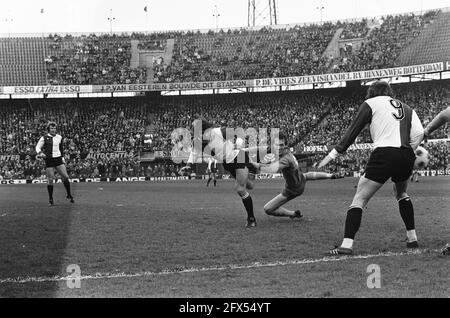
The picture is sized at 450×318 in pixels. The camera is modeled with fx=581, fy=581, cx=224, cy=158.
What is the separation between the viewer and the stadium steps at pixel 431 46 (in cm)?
4842

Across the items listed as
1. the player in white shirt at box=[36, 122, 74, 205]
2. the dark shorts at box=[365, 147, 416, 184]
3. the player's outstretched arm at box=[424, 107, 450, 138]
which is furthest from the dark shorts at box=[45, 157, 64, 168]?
the player's outstretched arm at box=[424, 107, 450, 138]

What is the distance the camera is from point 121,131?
52.2 m

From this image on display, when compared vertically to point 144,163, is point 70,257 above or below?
above

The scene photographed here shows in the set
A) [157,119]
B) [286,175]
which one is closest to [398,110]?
[286,175]

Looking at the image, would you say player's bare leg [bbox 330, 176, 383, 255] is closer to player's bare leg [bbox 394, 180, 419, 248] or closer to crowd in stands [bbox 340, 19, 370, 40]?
player's bare leg [bbox 394, 180, 419, 248]

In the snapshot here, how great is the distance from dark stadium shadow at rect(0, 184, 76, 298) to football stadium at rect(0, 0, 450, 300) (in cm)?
4

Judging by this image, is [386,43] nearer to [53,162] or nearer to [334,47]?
[334,47]

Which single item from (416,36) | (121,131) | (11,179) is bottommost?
(11,179)

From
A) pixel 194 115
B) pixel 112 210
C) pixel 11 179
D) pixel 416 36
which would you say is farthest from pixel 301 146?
pixel 112 210

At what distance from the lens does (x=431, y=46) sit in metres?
49.7

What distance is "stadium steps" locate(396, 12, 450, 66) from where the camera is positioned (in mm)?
48425

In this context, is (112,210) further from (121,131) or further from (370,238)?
(121,131)

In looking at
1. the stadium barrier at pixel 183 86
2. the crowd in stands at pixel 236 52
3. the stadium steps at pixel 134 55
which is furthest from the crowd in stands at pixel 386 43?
the stadium steps at pixel 134 55

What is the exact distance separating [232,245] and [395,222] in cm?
381
